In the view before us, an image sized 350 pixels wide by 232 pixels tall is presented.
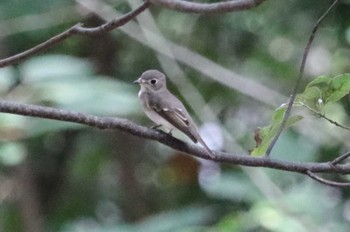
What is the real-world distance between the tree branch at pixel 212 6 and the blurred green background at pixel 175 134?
175 cm

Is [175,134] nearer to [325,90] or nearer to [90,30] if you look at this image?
[325,90]

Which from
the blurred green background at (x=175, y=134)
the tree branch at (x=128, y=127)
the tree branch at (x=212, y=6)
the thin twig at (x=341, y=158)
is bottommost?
the blurred green background at (x=175, y=134)

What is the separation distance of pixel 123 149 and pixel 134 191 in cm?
25

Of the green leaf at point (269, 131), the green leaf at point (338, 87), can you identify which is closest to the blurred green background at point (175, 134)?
the green leaf at point (269, 131)

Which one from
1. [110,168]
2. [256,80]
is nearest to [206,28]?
[256,80]

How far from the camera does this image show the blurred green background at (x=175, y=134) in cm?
394

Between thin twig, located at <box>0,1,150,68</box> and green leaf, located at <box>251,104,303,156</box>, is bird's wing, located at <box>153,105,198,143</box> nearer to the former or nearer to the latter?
green leaf, located at <box>251,104,303,156</box>

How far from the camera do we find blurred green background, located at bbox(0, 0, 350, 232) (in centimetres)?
394

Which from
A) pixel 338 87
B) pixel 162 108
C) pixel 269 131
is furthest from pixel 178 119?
pixel 338 87

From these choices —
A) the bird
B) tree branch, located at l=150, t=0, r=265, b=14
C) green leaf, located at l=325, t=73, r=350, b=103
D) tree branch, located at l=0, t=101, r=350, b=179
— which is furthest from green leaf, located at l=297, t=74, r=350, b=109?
the bird

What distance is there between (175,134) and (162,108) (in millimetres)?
1013

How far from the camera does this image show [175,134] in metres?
3.77

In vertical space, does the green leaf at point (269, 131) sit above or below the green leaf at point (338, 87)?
below

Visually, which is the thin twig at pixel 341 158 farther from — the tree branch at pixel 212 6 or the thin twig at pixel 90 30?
the thin twig at pixel 90 30
